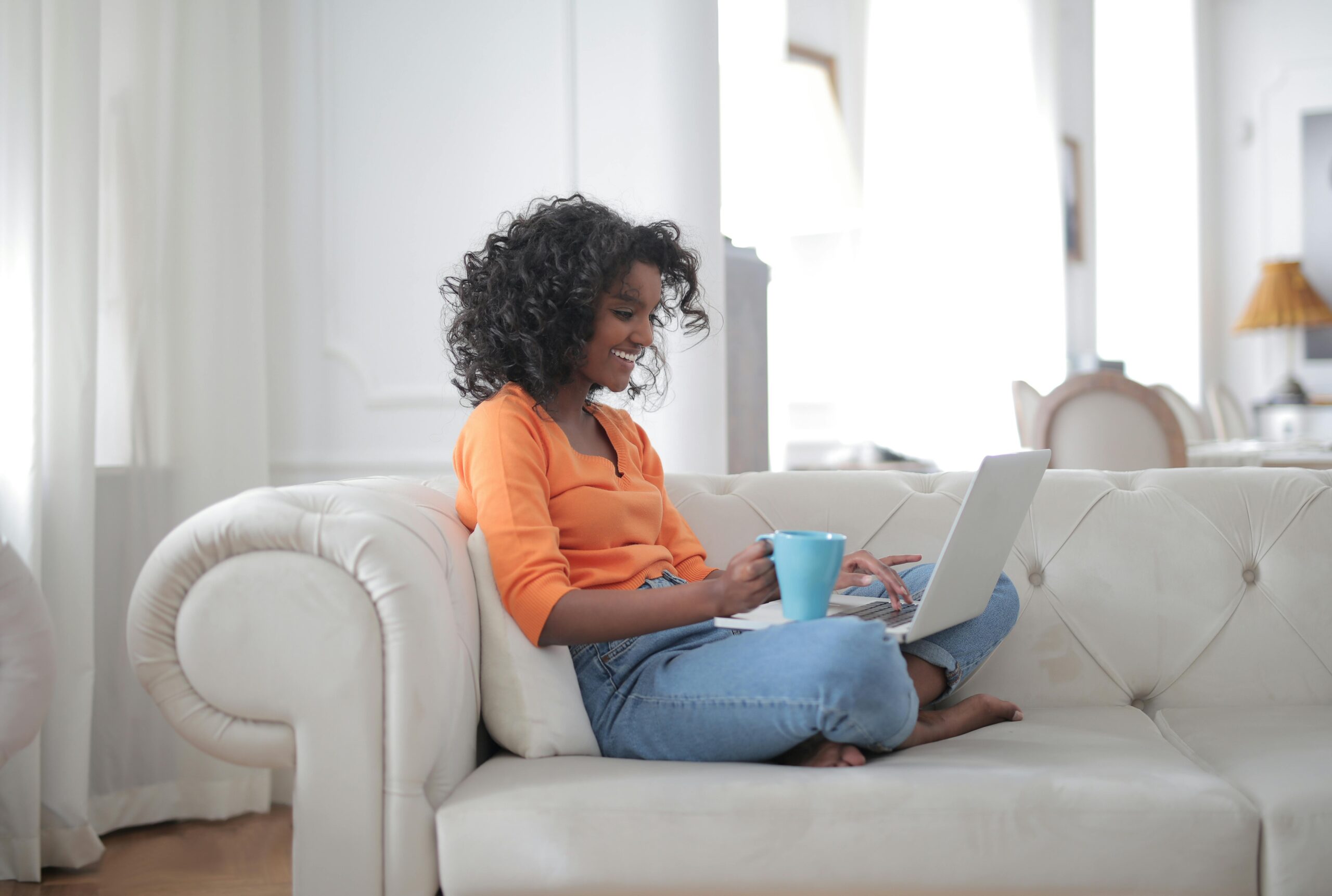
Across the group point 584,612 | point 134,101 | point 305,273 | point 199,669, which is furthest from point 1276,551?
point 134,101

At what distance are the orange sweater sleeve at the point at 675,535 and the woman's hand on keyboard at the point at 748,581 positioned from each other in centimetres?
31

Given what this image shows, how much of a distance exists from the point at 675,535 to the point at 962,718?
443mm

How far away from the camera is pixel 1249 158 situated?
19.5ft

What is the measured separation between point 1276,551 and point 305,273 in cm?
186

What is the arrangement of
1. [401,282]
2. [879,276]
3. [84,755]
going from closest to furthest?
[84,755] < [401,282] < [879,276]

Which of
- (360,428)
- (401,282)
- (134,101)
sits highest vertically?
(134,101)

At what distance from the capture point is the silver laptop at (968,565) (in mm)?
1058

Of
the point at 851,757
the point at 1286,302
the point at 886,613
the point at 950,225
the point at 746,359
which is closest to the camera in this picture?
the point at 851,757

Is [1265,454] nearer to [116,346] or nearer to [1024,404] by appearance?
[1024,404]

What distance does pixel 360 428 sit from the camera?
2.18 meters

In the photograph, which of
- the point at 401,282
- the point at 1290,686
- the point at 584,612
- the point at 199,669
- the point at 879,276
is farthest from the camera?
the point at 879,276

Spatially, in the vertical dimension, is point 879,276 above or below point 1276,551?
above

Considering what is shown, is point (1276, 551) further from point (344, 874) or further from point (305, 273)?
point (305, 273)

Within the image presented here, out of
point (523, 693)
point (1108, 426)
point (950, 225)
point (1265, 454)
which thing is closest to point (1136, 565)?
point (523, 693)
